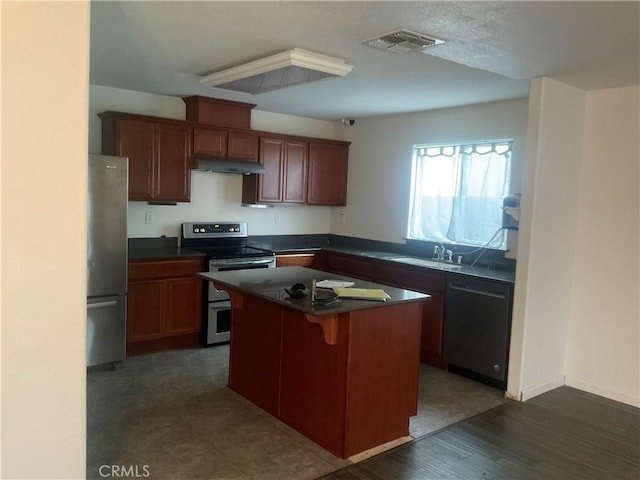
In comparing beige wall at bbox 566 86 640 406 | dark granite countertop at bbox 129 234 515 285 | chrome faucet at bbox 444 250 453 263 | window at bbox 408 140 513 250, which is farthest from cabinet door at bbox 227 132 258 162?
beige wall at bbox 566 86 640 406

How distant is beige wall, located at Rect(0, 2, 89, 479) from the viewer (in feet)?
6.56

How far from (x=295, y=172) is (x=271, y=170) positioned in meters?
0.33

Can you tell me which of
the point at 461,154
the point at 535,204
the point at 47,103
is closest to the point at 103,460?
the point at 47,103

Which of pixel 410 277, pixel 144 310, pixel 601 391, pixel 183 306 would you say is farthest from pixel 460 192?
pixel 144 310

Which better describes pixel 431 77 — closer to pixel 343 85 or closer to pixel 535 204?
pixel 343 85

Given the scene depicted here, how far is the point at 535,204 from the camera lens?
3832mm

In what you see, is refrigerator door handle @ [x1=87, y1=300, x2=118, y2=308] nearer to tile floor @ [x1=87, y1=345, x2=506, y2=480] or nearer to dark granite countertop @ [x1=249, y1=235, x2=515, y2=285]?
tile floor @ [x1=87, y1=345, x2=506, y2=480]

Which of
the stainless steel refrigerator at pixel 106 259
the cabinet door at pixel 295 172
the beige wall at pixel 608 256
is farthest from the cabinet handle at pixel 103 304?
the beige wall at pixel 608 256

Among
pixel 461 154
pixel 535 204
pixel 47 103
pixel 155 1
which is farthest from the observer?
pixel 461 154

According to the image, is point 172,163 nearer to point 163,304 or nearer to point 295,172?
point 163,304

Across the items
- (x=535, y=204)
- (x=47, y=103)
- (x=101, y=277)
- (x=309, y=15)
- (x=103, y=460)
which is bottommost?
(x=103, y=460)

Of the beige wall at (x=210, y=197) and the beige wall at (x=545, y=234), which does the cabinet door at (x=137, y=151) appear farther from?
the beige wall at (x=545, y=234)

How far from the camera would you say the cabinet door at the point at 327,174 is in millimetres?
6023

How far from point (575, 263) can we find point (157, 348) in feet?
11.9
